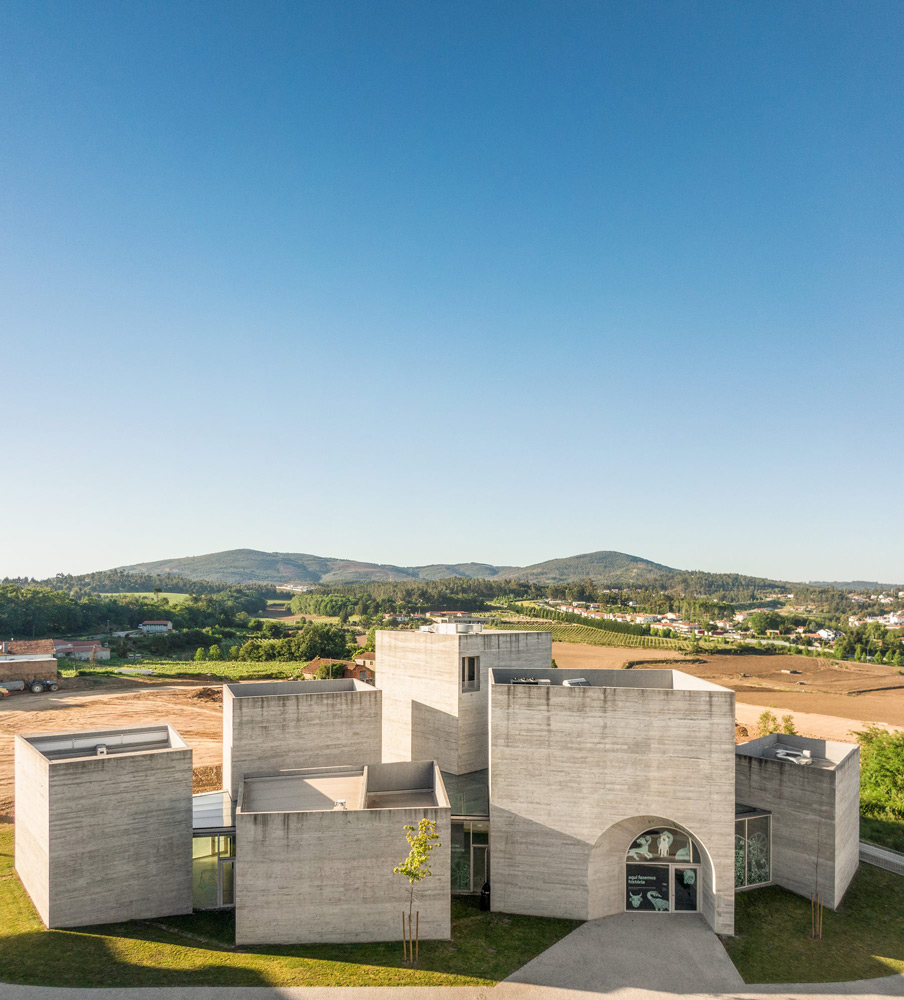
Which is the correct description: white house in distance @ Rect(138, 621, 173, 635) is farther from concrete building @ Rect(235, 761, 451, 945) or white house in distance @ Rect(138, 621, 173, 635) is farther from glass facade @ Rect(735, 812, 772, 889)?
glass facade @ Rect(735, 812, 772, 889)

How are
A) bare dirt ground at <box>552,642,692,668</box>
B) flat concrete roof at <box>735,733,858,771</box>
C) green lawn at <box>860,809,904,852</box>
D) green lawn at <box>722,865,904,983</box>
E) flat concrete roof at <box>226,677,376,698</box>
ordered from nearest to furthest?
1. green lawn at <box>722,865,904,983</box>
2. flat concrete roof at <box>735,733,858,771</box>
3. flat concrete roof at <box>226,677,376,698</box>
4. green lawn at <box>860,809,904,852</box>
5. bare dirt ground at <box>552,642,692,668</box>

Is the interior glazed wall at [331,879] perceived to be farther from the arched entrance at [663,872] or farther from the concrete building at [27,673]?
the concrete building at [27,673]

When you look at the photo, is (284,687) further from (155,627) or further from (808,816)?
(155,627)

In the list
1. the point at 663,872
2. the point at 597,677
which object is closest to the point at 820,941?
the point at 663,872

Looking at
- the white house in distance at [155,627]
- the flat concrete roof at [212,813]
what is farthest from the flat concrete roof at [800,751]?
the white house in distance at [155,627]

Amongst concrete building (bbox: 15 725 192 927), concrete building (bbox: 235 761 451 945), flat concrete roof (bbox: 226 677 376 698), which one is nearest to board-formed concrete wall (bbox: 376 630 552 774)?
flat concrete roof (bbox: 226 677 376 698)

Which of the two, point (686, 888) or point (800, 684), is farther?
point (800, 684)

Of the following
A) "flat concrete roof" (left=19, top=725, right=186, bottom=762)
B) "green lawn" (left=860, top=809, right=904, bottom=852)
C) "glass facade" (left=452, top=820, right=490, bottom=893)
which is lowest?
"green lawn" (left=860, top=809, right=904, bottom=852)
